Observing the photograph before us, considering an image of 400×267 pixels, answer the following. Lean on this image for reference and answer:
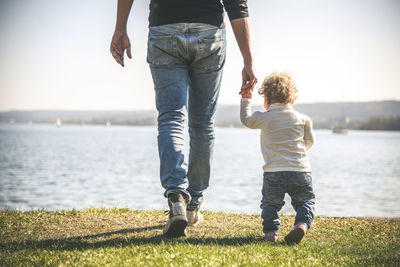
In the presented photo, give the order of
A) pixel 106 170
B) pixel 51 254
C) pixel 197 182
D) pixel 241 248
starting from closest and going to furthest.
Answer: pixel 51 254 < pixel 241 248 < pixel 197 182 < pixel 106 170

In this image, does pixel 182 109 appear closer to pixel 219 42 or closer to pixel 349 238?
pixel 219 42

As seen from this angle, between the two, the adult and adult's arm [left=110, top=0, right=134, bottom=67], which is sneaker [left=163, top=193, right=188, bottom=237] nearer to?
the adult

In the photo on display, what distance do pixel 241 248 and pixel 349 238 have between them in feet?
4.67

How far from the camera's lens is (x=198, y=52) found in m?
A: 3.42

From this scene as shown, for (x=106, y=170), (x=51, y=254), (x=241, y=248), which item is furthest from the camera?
(x=106, y=170)

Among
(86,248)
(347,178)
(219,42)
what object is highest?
(219,42)

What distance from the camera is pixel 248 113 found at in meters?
3.89

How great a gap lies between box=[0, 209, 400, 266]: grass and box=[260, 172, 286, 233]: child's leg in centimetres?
21

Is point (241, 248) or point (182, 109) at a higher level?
point (182, 109)

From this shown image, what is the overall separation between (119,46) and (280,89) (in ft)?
5.50

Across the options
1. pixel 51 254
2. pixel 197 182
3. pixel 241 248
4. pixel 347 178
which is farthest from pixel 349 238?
pixel 347 178

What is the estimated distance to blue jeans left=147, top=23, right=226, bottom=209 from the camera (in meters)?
3.31

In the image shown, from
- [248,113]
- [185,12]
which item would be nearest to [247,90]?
[248,113]

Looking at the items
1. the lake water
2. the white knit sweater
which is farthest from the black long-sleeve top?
the lake water
